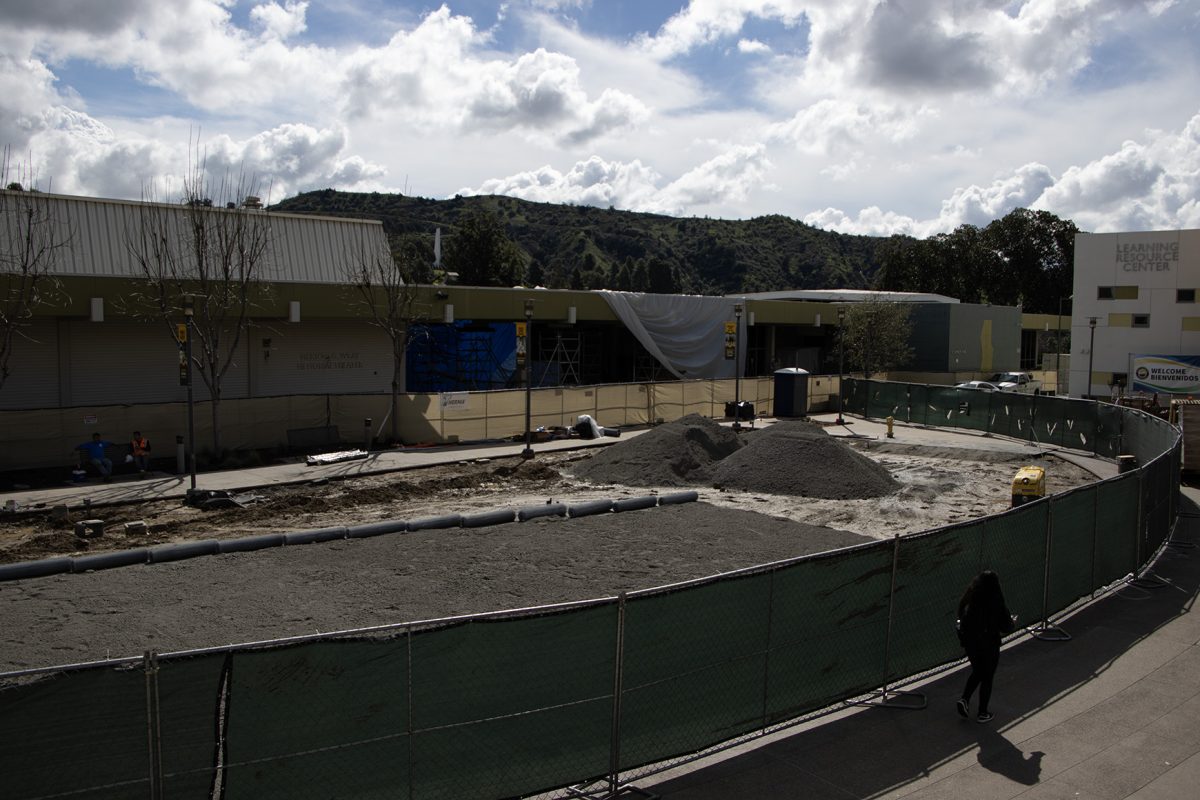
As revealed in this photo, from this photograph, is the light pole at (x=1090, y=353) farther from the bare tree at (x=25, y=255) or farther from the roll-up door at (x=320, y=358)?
the bare tree at (x=25, y=255)

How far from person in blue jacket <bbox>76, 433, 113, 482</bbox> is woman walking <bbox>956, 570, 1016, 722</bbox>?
2145cm

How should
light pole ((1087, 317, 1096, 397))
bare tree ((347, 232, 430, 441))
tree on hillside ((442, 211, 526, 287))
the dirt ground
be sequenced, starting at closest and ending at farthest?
the dirt ground → bare tree ((347, 232, 430, 441)) → light pole ((1087, 317, 1096, 397)) → tree on hillside ((442, 211, 526, 287))

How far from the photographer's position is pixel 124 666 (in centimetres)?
558

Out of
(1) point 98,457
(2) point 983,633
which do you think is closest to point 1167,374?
(2) point 983,633

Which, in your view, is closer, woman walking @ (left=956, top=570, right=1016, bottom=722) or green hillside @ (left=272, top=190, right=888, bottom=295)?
woman walking @ (left=956, top=570, right=1016, bottom=722)

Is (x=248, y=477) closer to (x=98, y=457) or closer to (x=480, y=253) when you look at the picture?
(x=98, y=457)

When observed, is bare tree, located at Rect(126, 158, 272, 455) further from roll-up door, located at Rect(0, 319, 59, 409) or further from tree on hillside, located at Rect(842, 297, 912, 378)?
tree on hillside, located at Rect(842, 297, 912, 378)

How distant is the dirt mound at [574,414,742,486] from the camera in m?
24.3

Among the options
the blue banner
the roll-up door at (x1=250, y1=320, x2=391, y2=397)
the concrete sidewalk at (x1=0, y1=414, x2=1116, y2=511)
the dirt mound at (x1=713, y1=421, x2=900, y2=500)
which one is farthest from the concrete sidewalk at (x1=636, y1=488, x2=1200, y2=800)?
the blue banner

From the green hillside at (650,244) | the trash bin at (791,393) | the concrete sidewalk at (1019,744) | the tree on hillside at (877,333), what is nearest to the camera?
the concrete sidewalk at (1019,744)

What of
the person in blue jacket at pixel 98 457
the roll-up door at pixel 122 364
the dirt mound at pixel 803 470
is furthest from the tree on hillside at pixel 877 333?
the person in blue jacket at pixel 98 457

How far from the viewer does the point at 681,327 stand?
49562 millimetres

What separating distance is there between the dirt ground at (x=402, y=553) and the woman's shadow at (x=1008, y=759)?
500cm

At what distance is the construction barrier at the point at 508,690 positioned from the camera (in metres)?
5.53
